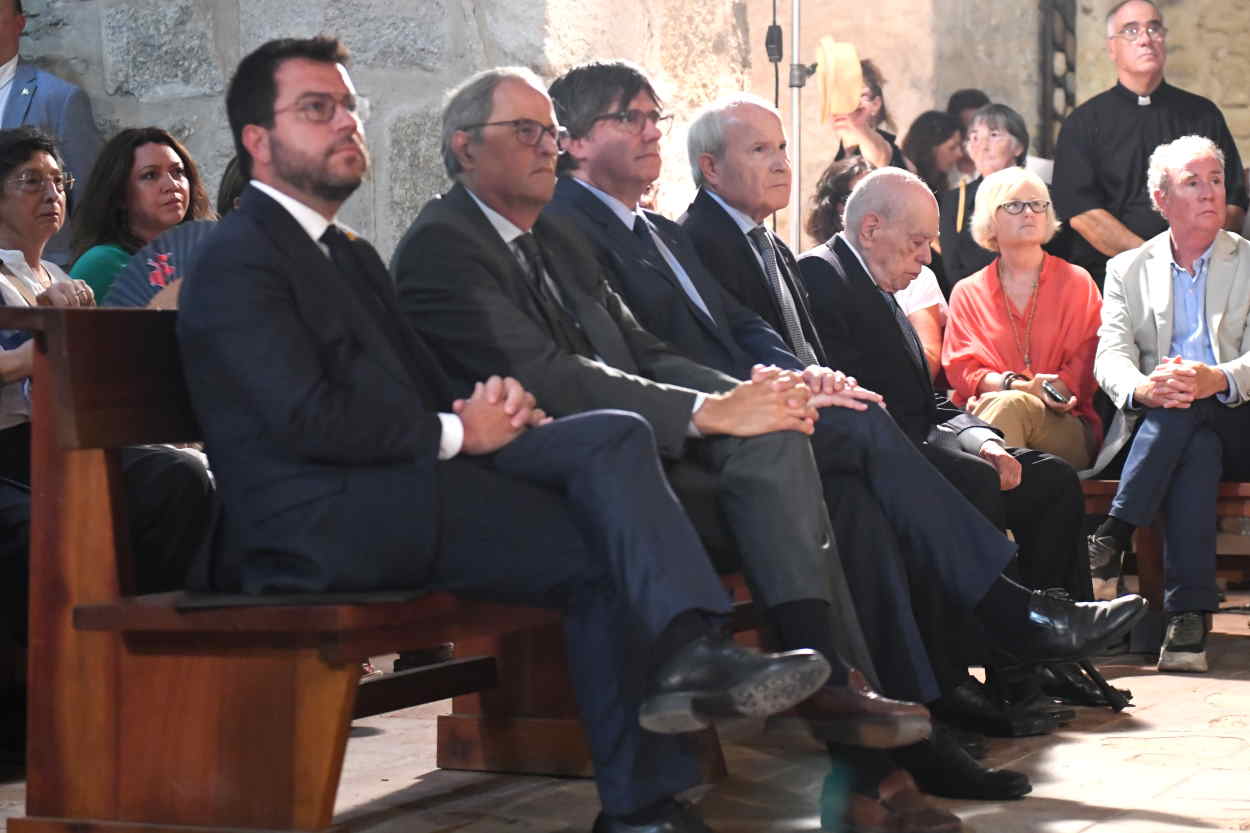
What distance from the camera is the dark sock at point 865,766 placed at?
3.29 meters

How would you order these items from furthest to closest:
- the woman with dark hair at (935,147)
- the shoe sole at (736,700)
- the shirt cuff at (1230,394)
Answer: the woman with dark hair at (935,147) → the shirt cuff at (1230,394) → the shoe sole at (736,700)

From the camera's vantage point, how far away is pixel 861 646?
3379 millimetres

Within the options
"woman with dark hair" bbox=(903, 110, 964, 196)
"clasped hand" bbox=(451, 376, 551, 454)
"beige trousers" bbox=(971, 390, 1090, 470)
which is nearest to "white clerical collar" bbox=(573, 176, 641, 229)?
"clasped hand" bbox=(451, 376, 551, 454)

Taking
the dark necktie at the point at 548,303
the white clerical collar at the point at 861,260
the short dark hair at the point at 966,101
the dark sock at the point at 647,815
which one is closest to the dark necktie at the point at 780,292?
the white clerical collar at the point at 861,260

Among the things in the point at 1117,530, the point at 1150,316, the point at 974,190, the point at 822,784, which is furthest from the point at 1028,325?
the point at 822,784

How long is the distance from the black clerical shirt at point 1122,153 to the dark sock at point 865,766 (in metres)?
3.91

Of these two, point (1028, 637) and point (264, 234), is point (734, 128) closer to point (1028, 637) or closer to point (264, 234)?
point (1028, 637)

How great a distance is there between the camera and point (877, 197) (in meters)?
4.77

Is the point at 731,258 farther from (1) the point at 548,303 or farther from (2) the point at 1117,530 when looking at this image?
(2) the point at 1117,530

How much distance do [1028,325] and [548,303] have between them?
2.72m

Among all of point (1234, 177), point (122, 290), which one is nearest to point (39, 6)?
point (122, 290)

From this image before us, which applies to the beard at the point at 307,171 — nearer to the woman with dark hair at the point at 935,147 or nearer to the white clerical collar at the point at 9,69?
the white clerical collar at the point at 9,69

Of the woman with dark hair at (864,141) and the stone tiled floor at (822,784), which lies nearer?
the stone tiled floor at (822,784)

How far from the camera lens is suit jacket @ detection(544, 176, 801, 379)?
4145mm
